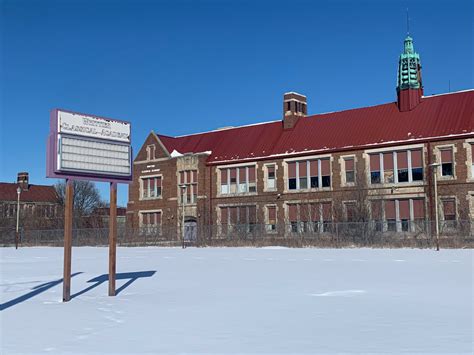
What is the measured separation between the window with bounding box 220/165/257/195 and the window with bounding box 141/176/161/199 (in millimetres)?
8581

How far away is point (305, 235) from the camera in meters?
42.2

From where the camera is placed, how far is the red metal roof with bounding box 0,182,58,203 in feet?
322

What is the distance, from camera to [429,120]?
4319cm

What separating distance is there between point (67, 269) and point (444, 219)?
111 feet

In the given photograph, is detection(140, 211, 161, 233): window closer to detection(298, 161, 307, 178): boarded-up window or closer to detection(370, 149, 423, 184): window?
detection(298, 161, 307, 178): boarded-up window

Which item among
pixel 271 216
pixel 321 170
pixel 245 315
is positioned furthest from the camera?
pixel 271 216

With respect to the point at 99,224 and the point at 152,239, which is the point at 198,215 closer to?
the point at 152,239

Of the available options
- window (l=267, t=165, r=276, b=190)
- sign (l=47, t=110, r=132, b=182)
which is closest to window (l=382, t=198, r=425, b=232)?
window (l=267, t=165, r=276, b=190)

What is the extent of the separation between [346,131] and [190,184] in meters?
17.6

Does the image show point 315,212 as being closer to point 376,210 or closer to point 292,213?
point 292,213

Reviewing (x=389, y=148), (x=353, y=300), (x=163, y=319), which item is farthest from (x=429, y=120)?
(x=163, y=319)

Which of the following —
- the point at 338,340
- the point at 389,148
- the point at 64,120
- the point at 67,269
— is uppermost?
the point at 389,148

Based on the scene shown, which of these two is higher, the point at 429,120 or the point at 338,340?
the point at 429,120

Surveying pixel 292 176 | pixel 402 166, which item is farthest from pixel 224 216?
pixel 402 166
